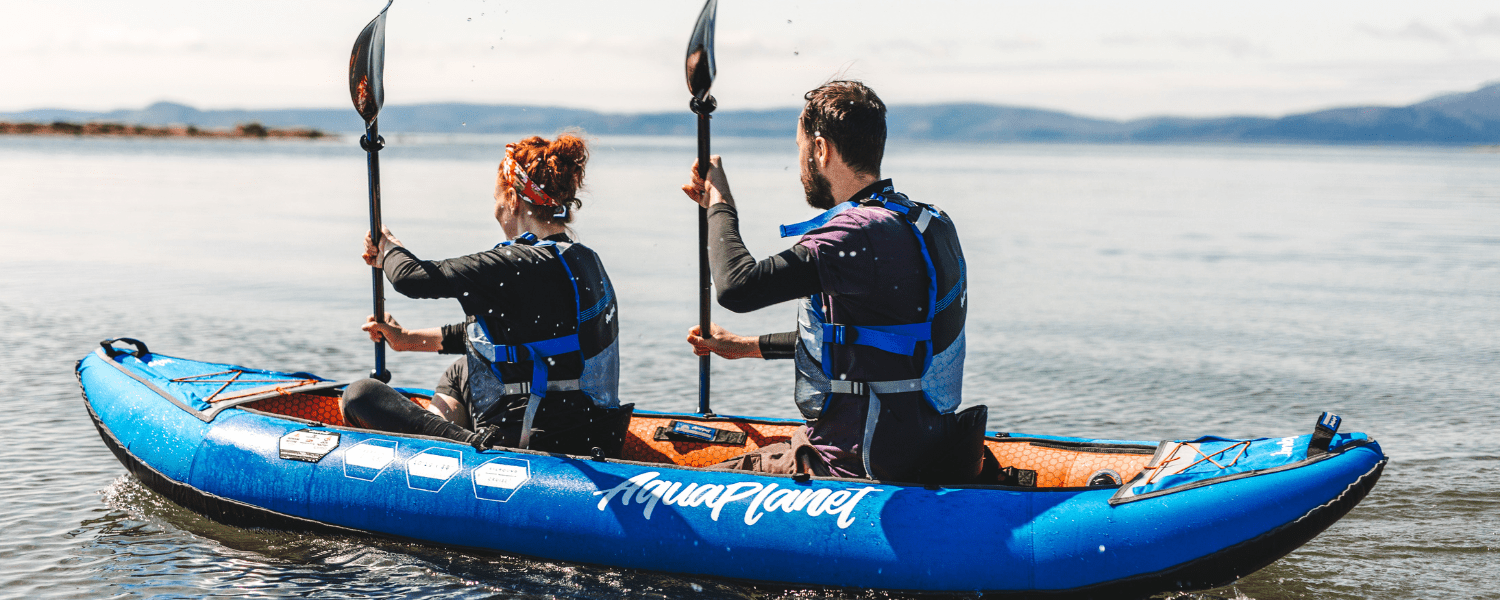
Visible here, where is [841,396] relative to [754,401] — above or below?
above

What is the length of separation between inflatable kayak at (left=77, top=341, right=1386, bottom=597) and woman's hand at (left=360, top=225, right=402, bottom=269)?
0.78 m

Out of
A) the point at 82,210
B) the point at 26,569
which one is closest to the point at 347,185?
the point at 82,210

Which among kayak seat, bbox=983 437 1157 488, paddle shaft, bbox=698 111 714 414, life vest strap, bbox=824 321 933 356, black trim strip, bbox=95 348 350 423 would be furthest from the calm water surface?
paddle shaft, bbox=698 111 714 414

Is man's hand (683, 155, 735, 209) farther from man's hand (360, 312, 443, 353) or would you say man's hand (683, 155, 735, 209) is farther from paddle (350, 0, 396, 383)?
paddle (350, 0, 396, 383)

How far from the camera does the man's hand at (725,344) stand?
16.4 ft

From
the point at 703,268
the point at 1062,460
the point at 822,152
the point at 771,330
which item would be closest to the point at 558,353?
the point at 703,268

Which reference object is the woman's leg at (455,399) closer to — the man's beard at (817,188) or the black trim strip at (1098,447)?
the man's beard at (817,188)

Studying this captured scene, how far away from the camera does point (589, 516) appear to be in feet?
14.9

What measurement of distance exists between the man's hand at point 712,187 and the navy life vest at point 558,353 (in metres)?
0.53

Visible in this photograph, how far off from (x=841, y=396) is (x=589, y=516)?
3.90ft

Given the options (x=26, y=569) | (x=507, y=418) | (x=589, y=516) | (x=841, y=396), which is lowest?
(x=26, y=569)

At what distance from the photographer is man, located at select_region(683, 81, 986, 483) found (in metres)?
3.71

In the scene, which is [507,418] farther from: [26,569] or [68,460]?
[68,460]

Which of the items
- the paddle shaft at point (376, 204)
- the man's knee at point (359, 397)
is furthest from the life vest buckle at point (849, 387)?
the paddle shaft at point (376, 204)
